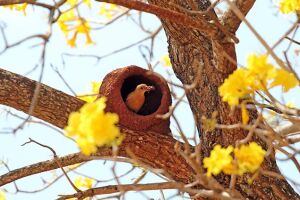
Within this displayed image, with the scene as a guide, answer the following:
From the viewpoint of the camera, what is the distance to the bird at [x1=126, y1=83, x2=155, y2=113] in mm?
5023

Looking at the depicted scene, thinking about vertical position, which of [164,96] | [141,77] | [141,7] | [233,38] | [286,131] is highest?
[141,77]

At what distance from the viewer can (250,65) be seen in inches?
95.4

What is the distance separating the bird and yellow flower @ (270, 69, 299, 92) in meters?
2.60

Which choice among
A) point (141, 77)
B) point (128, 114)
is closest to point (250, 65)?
point (128, 114)

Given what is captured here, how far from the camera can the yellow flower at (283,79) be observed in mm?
2431

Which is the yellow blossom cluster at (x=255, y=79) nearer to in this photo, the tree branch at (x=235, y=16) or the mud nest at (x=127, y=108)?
the tree branch at (x=235, y=16)

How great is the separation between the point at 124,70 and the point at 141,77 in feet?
1.98

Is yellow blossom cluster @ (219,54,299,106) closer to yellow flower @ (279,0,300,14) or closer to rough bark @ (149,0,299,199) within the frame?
rough bark @ (149,0,299,199)

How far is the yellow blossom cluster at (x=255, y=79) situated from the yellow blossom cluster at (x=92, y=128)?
1.75 ft

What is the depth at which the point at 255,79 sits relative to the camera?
247 centimetres

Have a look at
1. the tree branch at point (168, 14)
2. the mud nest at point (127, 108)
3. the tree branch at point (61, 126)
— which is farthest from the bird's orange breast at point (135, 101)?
the tree branch at point (168, 14)

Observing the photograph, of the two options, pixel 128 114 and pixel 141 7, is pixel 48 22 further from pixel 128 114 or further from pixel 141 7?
pixel 128 114

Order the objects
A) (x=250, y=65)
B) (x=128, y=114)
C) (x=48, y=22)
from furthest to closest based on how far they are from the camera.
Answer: (x=128, y=114) < (x=48, y=22) < (x=250, y=65)

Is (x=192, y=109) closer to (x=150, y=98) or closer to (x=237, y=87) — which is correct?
(x=150, y=98)
